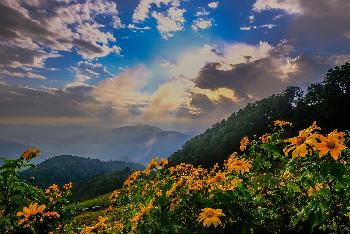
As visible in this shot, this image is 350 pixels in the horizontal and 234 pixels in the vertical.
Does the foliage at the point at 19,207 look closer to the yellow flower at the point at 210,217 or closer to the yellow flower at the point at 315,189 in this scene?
the yellow flower at the point at 210,217

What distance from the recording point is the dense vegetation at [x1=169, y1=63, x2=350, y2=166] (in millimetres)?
75250

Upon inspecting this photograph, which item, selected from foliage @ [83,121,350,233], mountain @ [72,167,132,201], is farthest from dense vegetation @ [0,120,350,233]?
mountain @ [72,167,132,201]

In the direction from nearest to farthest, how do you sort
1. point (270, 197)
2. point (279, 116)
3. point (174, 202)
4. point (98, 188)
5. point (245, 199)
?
point (245, 199) → point (174, 202) → point (270, 197) → point (279, 116) → point (98, 188)

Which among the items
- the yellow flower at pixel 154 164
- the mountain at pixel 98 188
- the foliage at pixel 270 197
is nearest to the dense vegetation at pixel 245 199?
the foliage at pixel 270 197

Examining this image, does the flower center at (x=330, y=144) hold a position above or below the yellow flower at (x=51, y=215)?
above

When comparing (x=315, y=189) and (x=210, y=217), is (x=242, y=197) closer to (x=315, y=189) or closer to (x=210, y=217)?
(x=315, y=189)

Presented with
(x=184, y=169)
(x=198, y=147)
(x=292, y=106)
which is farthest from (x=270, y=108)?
(x=184, y=169)

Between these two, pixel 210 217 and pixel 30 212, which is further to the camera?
pixel 30 212

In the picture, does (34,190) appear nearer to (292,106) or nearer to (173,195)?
(173,195)

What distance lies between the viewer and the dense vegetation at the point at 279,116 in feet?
247

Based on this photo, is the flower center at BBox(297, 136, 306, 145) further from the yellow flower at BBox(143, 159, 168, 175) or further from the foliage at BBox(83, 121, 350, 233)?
the yellow flower at BBox(143, 159, 168, 175)

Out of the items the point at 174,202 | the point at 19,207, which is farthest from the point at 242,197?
the point at 19,207

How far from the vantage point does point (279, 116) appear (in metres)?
95.9

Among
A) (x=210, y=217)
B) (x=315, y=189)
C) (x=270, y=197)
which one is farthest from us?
(x=270, y=197)
